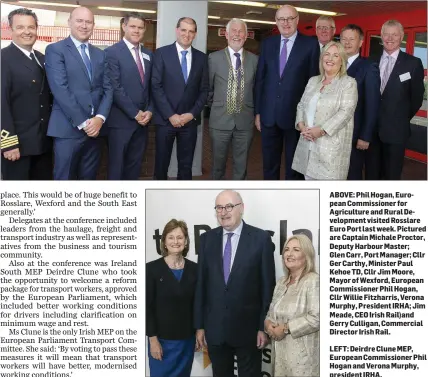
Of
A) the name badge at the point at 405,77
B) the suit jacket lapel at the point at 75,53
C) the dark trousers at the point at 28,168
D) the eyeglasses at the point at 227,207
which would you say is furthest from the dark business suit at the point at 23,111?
the name badge at the point at 405,77

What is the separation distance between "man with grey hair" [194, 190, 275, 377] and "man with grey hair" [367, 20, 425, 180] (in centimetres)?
75

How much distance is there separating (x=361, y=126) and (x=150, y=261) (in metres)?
1.20

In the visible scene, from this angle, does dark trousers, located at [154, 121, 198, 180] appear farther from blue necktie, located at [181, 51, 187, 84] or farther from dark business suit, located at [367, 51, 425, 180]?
dark business suit, located at [367, 51, 425, 180]

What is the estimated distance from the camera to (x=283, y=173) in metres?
2.96

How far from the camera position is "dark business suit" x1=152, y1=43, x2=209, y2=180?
9.52 ft

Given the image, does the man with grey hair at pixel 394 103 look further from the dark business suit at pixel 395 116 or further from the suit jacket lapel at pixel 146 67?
the suit jacket lapel at pixel 146 67

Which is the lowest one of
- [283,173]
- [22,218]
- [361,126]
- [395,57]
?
Answer: [22,218]

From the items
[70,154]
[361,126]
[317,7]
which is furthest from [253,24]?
[70,154]

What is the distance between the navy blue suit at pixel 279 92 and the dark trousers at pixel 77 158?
2.63 feet

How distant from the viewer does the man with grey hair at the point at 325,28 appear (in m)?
2.91

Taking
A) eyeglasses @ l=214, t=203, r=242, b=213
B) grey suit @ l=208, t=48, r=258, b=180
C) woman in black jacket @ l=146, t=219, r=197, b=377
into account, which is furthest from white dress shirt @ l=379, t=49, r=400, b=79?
woman in black jacket @ l=146, t=219, r=197, b=377

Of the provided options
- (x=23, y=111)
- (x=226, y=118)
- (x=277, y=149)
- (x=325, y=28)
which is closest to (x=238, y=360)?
(x=277, y=149)

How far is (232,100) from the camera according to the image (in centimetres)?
299

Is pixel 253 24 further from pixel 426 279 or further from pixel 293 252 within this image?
pixel 426 279
